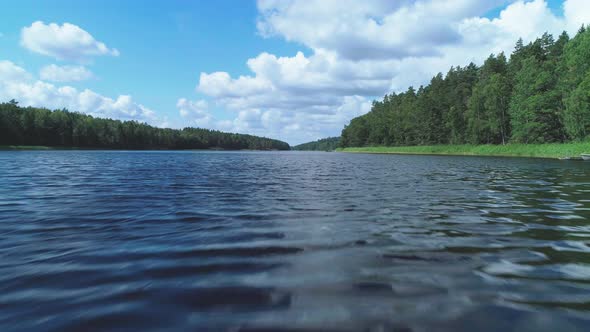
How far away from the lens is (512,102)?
69.2m

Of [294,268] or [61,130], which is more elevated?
[61,130]

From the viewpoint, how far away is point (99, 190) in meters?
14.4

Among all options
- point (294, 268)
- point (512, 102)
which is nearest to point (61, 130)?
point (512, 102)

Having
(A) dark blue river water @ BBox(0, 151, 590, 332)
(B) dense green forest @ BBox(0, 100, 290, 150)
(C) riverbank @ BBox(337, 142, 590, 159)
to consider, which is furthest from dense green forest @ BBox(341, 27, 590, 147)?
(B) dense green forest @ BBox(0, 100, 290, 150)

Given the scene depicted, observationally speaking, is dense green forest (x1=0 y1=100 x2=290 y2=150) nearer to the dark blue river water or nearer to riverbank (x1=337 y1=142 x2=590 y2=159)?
the dark blue river water

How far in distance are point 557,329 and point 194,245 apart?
572cm

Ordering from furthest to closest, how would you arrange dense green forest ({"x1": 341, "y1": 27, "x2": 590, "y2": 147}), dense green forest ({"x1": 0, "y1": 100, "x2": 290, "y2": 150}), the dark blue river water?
dense green forest ({"x1": 0, "y1": 100, "x2": 290, "y2": 150}) < dense green forest ({"x1": 341, "y1": 27, "x2": 590, "y2": 147}) < the dark blue river water

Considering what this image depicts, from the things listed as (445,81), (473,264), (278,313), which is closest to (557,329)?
(473,264)

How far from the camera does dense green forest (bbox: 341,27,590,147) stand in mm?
56656

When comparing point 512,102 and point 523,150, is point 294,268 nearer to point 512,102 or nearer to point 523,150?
point 523,150

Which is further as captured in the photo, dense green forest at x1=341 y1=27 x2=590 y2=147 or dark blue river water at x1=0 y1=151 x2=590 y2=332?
dense green forest at x1=341 y1=27 x2=590 y2=147

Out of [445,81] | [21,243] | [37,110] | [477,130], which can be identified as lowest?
[21,243]

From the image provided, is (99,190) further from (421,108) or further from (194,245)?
(421,108)

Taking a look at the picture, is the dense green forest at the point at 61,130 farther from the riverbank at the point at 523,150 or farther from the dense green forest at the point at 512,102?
the riverbank at the point at 523,150
